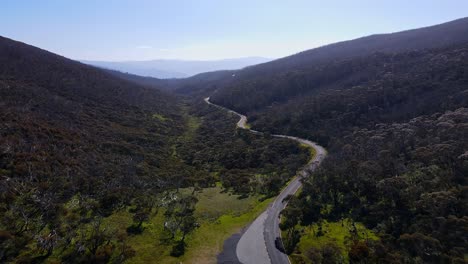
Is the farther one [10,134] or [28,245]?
[10,134]

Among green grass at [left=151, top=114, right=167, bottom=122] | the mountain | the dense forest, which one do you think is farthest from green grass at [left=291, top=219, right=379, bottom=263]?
green grass at [left=151, top=114, right=167, bottom=122]

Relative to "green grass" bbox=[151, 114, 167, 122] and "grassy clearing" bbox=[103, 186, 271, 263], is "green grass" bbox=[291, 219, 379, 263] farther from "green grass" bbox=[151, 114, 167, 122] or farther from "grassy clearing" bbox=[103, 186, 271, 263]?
"green grass" bbox=[151, 114, 167, 122]

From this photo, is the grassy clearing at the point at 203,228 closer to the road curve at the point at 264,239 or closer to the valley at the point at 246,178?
the valley at the point at 246,178

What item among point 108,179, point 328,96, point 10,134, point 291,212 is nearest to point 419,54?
point 328,96

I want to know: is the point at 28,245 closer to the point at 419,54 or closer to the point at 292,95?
the point at 292,95

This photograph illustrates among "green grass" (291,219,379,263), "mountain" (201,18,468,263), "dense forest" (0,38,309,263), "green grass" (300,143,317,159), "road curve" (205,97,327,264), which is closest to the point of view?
"road curve" (205,97,327,264)

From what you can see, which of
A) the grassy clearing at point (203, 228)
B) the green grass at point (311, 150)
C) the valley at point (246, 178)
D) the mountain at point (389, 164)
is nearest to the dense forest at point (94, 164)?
the valley at point (246, 178)

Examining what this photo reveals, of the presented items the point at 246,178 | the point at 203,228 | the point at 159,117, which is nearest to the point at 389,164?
the point at 246,178
